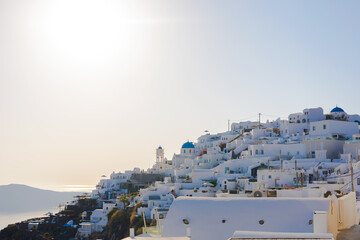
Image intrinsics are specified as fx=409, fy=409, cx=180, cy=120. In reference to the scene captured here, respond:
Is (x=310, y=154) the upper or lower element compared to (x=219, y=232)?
upper

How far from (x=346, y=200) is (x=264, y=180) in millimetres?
22492

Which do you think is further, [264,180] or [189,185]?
[189,185]

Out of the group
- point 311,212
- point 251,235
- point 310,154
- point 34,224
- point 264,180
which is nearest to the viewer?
point 251,235

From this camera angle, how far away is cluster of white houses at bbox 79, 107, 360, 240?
19234 millimetres

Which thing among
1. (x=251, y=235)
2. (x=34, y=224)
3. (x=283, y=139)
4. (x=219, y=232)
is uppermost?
(x=283, y=139)

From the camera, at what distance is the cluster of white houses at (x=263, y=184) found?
1923 cm

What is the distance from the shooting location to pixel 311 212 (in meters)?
19.0

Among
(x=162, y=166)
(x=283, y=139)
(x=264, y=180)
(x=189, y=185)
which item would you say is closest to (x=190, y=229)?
(x=264, y=180)

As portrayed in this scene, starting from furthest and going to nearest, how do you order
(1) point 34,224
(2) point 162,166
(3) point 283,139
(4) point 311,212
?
(2) point 162,166, (1) point 34,224, (3) point 283,139, (4) point 311,212

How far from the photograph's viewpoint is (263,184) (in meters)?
41.2

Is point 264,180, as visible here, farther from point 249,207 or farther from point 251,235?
point 251,235

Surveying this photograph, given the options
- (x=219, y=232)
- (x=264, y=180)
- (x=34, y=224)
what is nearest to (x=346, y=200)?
(x=219, y=232)

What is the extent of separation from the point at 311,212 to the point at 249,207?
113 inches

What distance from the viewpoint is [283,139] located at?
2188 inches
